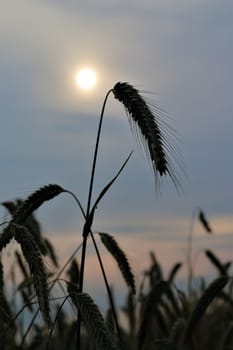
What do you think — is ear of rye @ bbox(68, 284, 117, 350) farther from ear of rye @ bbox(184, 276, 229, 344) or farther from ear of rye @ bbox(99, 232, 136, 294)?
ear of rye @ bbox(184, 276, 229, 344)

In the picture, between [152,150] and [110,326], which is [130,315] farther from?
[152,150]

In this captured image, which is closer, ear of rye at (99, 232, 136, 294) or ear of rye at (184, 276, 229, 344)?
ear of rye at (99, 232, 136, 294)

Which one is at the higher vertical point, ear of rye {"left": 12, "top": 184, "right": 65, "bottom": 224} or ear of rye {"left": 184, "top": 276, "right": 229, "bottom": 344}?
ear of rye {"left": 12, "top": 184, "right": 65, "bottom": 224}

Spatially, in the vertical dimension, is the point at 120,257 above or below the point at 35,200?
below

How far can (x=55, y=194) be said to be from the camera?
9.44 feet

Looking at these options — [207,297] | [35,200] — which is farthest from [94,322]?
[207,297]

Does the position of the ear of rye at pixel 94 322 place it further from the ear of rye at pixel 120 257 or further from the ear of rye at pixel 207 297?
the ear of rye at pixel 207 297

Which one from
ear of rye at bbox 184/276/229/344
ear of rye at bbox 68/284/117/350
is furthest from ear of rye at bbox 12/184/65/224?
ear of rye at bbox 184/276/229/344

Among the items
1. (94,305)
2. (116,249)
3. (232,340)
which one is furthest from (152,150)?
(232,340)

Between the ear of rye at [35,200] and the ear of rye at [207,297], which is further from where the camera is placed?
the ear of rye at [207,297]

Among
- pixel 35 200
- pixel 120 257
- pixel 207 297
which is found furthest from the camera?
pixel 207 297

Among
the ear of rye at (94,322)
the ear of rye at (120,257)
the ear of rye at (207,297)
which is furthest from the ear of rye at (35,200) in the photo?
the ear of rye at (207,297)

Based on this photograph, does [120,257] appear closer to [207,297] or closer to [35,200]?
[35,200]

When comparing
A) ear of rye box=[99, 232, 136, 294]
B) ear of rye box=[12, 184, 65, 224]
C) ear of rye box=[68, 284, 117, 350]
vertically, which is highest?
ear of rye box=[12, 184, 65, 224]
